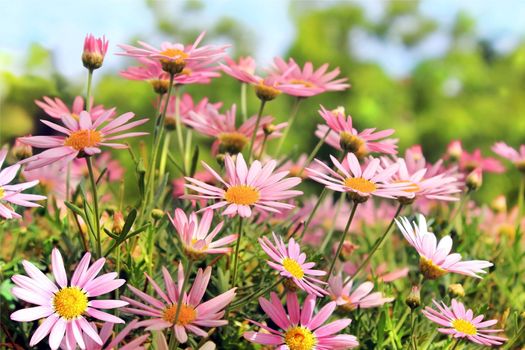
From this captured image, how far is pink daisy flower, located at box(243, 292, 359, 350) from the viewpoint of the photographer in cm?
52

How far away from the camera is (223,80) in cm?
560

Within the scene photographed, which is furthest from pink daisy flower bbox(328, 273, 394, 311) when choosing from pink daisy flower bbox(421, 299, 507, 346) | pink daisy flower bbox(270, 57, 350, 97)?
pink daisy flower bbox(270, 57, 350, 97)

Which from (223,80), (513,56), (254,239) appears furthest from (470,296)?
(513,56)

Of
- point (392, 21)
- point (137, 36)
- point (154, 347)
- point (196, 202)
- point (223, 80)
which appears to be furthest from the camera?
point (392, 21)

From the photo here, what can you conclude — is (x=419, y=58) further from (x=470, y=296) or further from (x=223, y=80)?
(x=470, y=296)

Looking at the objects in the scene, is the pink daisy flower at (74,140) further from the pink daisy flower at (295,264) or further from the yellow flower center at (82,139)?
the pink daisy flower at (295,264)

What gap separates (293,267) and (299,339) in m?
0.06

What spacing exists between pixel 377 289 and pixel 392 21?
21.5 feet

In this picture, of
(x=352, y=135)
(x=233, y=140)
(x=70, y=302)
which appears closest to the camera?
(x=70, y=302)

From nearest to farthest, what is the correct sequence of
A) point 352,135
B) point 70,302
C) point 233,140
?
point 70,302 < point 352,135 < point 233,140

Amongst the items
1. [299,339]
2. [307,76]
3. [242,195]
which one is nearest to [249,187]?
[242,195]

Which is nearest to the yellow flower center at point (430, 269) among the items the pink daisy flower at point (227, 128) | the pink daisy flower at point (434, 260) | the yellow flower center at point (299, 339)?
the pink daisy flower at point (434, 260)

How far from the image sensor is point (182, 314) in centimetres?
49

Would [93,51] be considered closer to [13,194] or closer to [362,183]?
[13,194]
